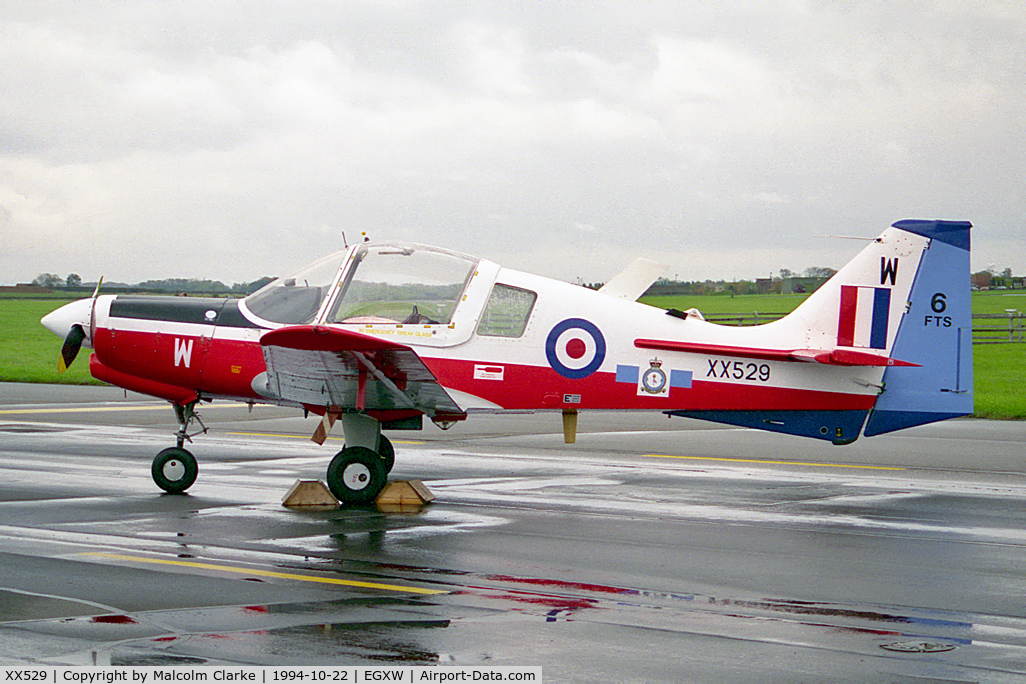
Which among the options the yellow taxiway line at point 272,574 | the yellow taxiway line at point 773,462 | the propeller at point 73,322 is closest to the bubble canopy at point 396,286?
the propeller at point 73,322

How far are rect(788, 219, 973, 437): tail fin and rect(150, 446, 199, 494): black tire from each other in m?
6.44

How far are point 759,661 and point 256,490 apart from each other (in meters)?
7.33

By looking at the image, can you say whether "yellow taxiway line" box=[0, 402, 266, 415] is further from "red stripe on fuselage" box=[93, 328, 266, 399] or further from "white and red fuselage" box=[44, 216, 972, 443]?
"white and red fuselage" box=[44, 216, 972, 443]

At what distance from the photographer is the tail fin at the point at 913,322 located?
1095 cm

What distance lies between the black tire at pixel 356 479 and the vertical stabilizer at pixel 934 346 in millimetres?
4870

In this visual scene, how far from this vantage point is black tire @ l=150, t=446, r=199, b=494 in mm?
11492

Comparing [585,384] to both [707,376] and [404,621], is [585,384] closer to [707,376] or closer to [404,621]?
[707,376]

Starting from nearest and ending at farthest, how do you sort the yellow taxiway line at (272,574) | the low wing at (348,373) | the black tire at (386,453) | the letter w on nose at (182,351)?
the yellow taxiway line at (272,574), the low wing at (348,373), the letter w on nose at (182,351), the black tire at (386,453)

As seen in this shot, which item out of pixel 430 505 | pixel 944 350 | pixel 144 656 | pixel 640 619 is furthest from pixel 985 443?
pixel 144 656

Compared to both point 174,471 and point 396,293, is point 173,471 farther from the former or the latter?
point 396,293

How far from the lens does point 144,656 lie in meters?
5.58

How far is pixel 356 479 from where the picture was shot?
1086 cm

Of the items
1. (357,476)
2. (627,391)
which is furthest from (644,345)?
(357,476)

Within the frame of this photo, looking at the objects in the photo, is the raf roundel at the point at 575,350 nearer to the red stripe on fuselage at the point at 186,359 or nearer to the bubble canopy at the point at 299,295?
the bubble canopy at the point at 299,295
